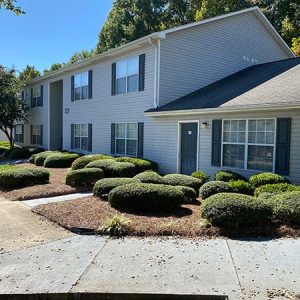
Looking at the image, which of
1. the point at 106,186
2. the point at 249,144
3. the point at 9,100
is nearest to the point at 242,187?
the point at 249,144

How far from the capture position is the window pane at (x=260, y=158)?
11.7 m

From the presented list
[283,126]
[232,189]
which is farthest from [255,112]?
[232,189]

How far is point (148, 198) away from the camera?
879cm

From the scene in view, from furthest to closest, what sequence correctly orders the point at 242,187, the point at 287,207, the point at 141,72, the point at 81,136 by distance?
the point at 81,136, the point at 141,72, the point at 242,187, the point at 287,207

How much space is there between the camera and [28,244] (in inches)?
272

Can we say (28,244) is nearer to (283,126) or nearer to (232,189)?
(232,189)

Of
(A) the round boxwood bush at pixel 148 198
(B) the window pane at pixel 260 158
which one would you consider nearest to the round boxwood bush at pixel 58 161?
(B) the window pane at pixel 260 158

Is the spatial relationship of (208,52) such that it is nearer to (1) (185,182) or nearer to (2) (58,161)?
(1) (185,182)

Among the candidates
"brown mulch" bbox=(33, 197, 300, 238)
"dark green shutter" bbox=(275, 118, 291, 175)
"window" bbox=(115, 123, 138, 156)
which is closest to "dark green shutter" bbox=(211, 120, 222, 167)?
"dark green shutter" bbox=(275, 118, 291, 175)

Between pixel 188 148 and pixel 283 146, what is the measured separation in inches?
167

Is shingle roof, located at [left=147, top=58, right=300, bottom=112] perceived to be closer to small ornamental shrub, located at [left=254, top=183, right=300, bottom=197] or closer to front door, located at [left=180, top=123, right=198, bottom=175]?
front door, located at [left=180, top=123, right=198, bottom=175]

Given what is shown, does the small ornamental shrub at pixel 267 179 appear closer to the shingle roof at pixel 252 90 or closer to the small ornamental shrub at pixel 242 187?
the small ornamental shrub at pixel 242 187

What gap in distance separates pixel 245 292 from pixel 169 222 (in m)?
3.33

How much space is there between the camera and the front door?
46.9 feet
